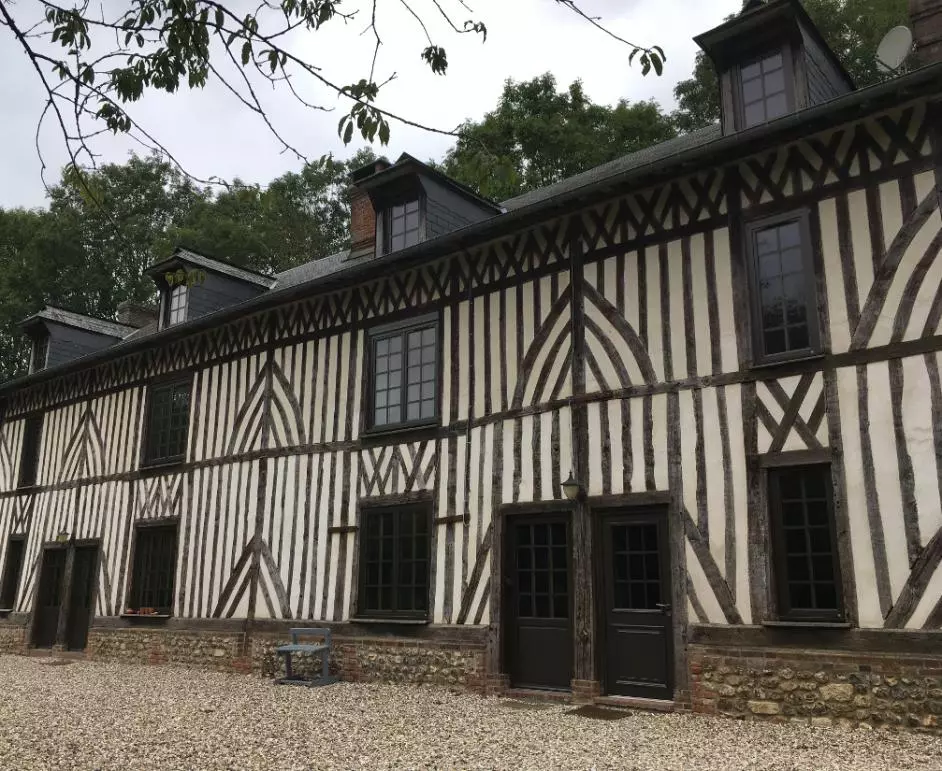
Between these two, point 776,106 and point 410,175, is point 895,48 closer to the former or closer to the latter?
point 776,106

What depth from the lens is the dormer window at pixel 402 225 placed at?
36.0 feet

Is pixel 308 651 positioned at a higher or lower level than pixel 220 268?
lower

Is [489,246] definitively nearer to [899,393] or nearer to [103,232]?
[899,393]

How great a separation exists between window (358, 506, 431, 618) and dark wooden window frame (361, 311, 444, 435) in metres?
0.99

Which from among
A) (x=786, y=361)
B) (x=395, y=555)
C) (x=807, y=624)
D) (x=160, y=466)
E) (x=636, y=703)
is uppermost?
(x=786, y=361)

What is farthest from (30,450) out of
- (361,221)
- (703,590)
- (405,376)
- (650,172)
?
(703,590)

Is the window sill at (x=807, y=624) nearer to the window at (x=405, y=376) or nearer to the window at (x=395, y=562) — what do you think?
the window at (x=395, y=562)

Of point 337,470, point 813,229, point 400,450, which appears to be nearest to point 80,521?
point 337,470

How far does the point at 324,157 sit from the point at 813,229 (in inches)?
209

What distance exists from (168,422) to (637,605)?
8.38 m

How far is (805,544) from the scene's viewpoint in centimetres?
691

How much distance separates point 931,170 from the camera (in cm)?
677

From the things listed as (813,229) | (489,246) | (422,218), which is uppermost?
(422,218)

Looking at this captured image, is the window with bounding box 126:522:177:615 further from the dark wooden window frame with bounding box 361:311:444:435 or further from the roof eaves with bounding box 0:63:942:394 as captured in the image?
the dark wooden window frame with bounding box 361:311:444:435
